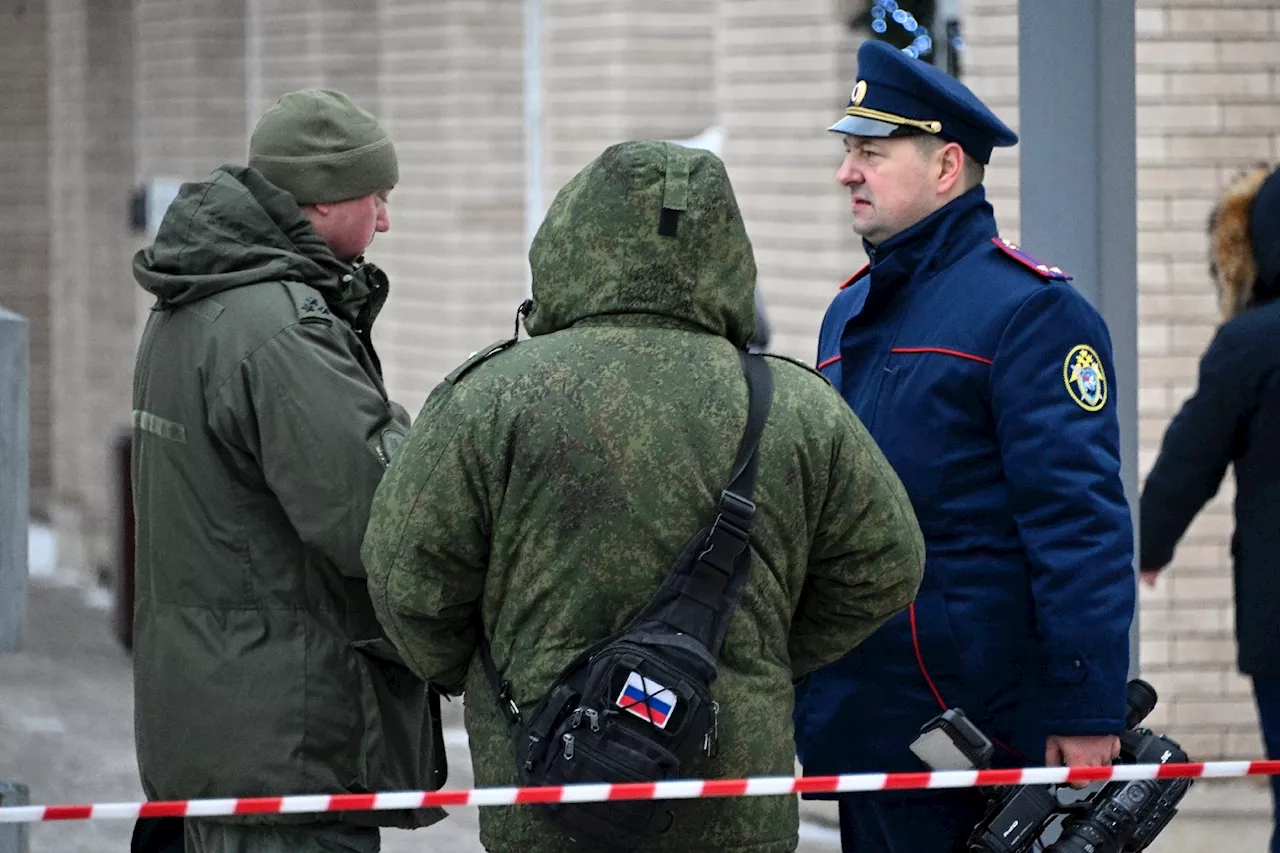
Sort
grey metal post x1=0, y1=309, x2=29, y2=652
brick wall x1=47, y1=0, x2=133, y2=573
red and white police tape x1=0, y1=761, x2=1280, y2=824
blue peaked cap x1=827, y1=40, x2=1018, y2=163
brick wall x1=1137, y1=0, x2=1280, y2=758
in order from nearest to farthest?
1. red and white police tape x1=0, y1=761, x2=1280, y2=824
2. blue peaked cap x1=827, y1=40, x2=1018, y2=163
3. grey metal post x1=0, y1=309, x2=29, y2=652
4. brick wall x1=1137, y1=0, x2=1280, y2=758
5. brick wall x1=47, y1=0, x2=133, y2=573

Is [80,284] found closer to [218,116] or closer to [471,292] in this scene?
[218,116]

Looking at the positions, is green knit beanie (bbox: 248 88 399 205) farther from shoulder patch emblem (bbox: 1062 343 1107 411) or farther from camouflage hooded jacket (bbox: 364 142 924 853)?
shoulder patch emblem (bbox: 1062 343 1107 411)

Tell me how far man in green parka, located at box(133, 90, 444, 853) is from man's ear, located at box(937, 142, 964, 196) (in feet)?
3.45

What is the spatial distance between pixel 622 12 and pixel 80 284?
574 cm

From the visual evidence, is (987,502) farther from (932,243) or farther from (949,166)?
(949,166)

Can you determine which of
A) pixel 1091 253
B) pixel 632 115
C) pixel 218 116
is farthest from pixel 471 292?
pixel 1091 253

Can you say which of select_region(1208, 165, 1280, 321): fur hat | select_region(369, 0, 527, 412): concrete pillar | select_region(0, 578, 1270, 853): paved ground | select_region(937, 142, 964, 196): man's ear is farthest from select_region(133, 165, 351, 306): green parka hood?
select_region(369, 0, 527, 412): concrete pillar

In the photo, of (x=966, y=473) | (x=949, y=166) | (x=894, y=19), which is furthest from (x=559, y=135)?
(x=966, y=473)

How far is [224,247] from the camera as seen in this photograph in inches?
148

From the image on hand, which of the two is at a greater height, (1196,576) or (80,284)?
(80,284)

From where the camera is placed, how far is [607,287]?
312cm

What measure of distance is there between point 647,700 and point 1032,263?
123cm

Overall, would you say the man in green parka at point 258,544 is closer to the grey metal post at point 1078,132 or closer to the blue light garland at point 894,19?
the grey metal post at point 1078,132

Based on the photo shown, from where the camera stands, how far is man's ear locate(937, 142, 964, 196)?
3898mm
